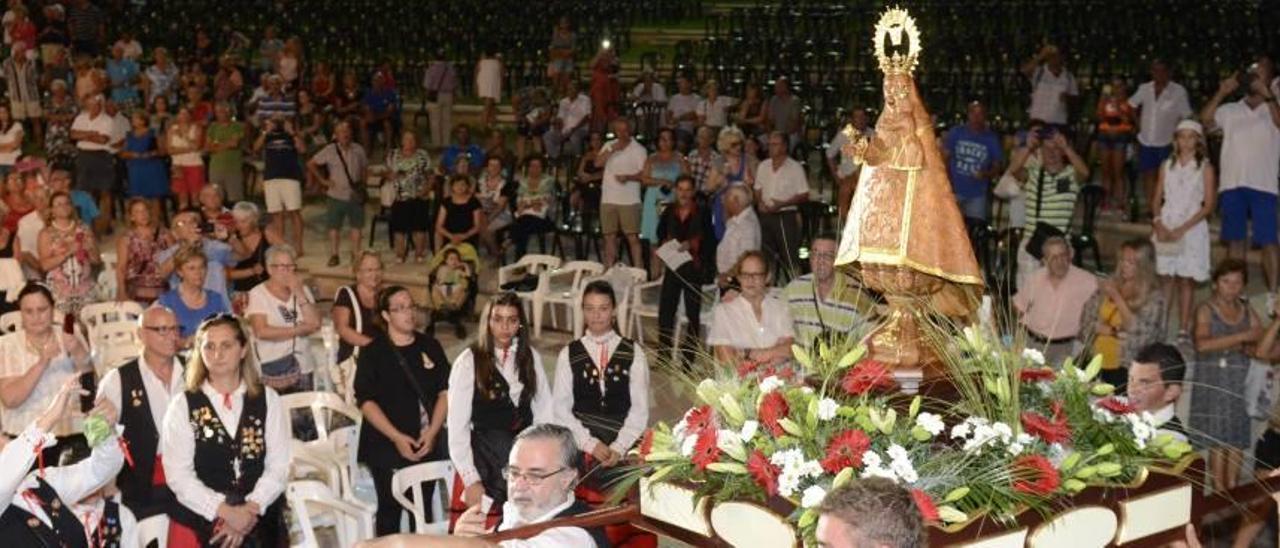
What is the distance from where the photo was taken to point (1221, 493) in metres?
5.04

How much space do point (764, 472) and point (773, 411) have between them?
8.8 inches

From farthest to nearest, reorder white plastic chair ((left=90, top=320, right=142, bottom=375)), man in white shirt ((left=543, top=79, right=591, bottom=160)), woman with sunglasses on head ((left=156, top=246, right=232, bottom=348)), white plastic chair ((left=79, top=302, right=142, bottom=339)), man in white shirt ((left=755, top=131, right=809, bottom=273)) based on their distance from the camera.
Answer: man in white shirt ((left=543, top=79, right=591, bottom=160))
man in white shirt ((left=755, top=131, right=809, bottom=273))
white plastic chair ((left=79, top=302, right=142, bottom=339))
white plastic chair ((left=90, top=320, right=142, bottom=375))
woman with sunglasses on head ((left=156, top=246, right=232, bottom=348))

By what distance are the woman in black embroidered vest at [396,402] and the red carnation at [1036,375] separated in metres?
4.32

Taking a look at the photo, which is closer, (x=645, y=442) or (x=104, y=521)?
(x=645, y=442)

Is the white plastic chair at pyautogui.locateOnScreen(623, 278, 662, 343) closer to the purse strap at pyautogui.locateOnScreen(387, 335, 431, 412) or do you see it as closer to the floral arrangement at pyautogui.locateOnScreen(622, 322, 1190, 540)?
the purse strap at pyautogui.locateOnScreen(387, 335, 431, 412)

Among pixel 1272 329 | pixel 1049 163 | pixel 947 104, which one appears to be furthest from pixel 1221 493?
pixel 947 104

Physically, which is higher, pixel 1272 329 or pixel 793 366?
pixel 793 366

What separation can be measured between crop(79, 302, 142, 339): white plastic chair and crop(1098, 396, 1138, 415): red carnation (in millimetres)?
8159

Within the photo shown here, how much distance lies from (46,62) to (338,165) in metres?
8.03

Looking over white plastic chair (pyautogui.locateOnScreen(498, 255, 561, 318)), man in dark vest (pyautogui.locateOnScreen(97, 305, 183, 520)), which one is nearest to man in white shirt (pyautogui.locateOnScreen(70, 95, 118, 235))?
white plastic chair (pyautogui.locateOnScreen(498, 255, 561, 318))

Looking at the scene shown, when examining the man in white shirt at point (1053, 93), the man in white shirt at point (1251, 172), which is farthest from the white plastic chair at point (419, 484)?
the man in white shirt at point (1053, 93)

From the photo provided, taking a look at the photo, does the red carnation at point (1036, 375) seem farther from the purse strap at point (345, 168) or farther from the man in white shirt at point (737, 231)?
the purse strap at point (345, 168)

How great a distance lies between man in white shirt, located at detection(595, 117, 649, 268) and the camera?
50.6 feet

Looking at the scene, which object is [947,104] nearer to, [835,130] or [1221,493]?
[835,130]
